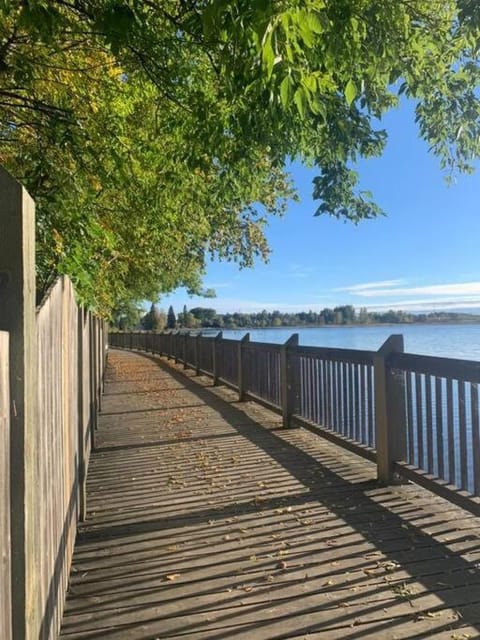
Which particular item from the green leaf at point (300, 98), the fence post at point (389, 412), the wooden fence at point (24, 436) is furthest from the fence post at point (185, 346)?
the wooden fence at point (24, 436)

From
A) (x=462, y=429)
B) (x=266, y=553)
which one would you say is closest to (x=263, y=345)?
(x=462, y=429)

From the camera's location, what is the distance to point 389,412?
4.41 metres

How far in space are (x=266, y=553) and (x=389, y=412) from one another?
1.72m

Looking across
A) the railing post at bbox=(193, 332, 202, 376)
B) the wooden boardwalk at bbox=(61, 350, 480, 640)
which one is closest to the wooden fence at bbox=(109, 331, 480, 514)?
the wooden boardwalk at bbox=(61, 350, 480, 640)

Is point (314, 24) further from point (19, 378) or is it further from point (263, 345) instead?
point (263, 345)

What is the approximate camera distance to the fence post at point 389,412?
436 centimetres

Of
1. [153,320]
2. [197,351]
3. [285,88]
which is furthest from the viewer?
[153,320]

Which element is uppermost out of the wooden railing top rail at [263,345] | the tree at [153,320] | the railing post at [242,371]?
the tree at [153,320]

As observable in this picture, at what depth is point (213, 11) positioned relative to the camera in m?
2.21

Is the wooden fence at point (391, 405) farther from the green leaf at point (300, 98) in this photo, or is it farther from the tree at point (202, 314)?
the tree at point (202, 314)

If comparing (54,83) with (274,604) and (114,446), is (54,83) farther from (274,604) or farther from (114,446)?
(274,604)

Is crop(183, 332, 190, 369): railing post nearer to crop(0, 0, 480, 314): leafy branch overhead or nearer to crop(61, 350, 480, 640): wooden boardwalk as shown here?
crop(0, 0, 480, 314): leafy branch overhead

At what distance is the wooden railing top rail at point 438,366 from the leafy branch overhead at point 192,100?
1848 mm

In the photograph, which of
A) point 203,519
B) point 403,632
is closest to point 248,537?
point 203,519
